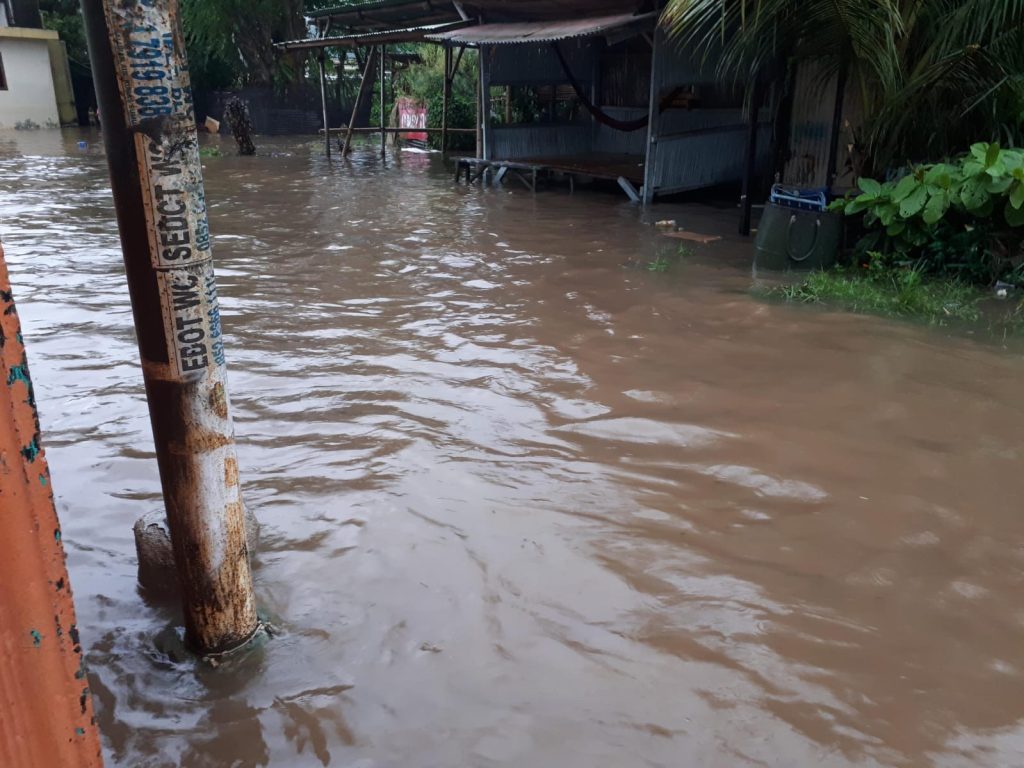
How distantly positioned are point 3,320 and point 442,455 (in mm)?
2825

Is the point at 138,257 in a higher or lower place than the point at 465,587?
higher

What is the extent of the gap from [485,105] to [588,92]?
2.21 meters

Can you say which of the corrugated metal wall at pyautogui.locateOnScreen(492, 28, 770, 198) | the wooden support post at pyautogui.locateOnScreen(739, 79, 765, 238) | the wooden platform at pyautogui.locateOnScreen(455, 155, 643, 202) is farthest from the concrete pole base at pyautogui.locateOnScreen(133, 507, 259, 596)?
the wooden platform at pyautogui.locateOnScreen(455, 155, 643, 202)

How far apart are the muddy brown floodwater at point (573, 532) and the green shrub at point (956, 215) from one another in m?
1.40

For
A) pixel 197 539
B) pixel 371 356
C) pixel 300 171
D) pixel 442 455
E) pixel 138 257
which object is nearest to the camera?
pixel 138 257

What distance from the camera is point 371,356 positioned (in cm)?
505

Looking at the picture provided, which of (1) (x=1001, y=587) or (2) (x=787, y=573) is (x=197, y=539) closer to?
(2) (x=787, y=573)

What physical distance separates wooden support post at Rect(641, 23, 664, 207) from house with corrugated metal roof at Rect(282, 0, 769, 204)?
1 centimetres

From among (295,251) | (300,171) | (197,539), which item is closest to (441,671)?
(197,539)

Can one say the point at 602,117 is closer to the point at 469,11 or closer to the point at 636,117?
the point at 636,117

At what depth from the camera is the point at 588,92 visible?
14055 millimetres

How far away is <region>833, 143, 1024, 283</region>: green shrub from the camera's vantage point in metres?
6.07

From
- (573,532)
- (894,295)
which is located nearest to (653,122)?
(894,295)

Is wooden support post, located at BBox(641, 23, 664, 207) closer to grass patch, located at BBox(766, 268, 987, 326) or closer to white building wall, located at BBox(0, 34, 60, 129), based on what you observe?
grass patch, located at BBox(766, 268, 987, 326)
